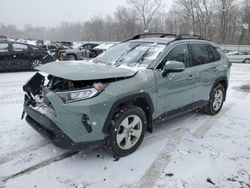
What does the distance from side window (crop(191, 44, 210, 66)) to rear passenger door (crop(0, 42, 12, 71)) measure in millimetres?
8698

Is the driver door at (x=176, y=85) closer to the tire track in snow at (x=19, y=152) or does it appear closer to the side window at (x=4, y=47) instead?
the tire track in snow at (x=19, y=152)

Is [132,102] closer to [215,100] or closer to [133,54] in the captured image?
[133,54]

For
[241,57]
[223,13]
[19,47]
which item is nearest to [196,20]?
[223,13]

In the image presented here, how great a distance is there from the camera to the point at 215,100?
6148 mm

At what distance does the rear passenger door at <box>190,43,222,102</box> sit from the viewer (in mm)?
5320

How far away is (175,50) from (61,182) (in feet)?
9.39

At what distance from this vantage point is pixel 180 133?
502 cm

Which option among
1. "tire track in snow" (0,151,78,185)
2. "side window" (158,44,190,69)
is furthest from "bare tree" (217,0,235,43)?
"tire track in snow" (0,151,78,185)

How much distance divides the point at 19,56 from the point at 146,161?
9652mm

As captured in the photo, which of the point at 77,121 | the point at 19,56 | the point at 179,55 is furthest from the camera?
the point at 19,56

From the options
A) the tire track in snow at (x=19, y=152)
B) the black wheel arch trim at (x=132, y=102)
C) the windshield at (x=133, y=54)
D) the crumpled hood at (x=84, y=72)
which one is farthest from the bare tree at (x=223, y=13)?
the tire track in snow at (x=19, y=152)

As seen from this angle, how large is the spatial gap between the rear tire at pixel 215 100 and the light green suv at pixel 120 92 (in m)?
0.32

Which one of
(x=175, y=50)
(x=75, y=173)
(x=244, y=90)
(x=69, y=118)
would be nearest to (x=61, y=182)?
(x=75, y=173)

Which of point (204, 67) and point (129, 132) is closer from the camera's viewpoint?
point (129, 132)
